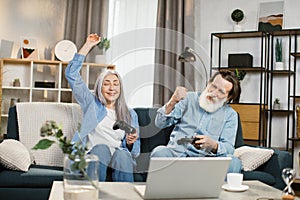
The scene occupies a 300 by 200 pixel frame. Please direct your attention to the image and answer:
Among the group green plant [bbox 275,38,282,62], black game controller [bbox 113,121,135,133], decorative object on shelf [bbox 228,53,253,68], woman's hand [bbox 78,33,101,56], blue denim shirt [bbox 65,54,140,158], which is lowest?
black game controller [bbox 113,121,135,133]

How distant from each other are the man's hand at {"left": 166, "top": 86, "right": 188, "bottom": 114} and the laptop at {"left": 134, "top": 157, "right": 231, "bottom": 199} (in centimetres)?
113

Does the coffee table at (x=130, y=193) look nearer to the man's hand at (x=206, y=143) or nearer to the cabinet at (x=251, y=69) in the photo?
the man's hand at (x=206, y=143)

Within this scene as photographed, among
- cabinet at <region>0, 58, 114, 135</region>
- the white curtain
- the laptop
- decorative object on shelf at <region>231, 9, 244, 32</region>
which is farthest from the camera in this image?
cabinet at <region>0, 58, 114, 135</region>

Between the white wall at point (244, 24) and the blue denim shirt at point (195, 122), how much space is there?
1877mm

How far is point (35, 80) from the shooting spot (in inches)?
210

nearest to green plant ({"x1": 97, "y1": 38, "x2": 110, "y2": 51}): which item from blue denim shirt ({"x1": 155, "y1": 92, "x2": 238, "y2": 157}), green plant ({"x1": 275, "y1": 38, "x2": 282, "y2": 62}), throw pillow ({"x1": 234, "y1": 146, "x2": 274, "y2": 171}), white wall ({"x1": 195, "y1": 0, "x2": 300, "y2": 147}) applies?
white wall ({"x1": 195, "y1": 0, "x2": 300, "y2": 147})

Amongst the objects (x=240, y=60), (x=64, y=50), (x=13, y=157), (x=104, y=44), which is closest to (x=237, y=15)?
(x=240, y=60)

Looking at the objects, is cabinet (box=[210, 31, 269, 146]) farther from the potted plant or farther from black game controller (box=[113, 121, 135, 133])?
black game controller (box=[113, 121, 135, 133])

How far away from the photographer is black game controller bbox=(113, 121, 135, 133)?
9.81 feet

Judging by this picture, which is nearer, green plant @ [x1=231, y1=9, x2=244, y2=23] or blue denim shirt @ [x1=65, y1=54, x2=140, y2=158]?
blue denim shirt @ [x1=65, y1=54, x2=140, y2=158]

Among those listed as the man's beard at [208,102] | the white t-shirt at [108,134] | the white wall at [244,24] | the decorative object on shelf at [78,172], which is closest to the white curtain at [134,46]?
the white t-shirt at [108,134]

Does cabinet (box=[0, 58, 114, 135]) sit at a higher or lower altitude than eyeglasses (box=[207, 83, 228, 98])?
higher

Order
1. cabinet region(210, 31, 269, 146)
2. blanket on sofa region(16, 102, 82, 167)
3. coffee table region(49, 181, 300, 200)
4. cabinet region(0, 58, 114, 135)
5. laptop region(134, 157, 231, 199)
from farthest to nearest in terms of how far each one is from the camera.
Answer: cabinet region(0, 58, 114, 135) → cabinet region(210, 31, 269, 146) → blanket on sofa region(16, 102, 82, 167) → coffee table region(49, 181, 300, 200) → laptop region(134, 157, 231, 199)

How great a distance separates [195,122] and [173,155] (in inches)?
10.6
